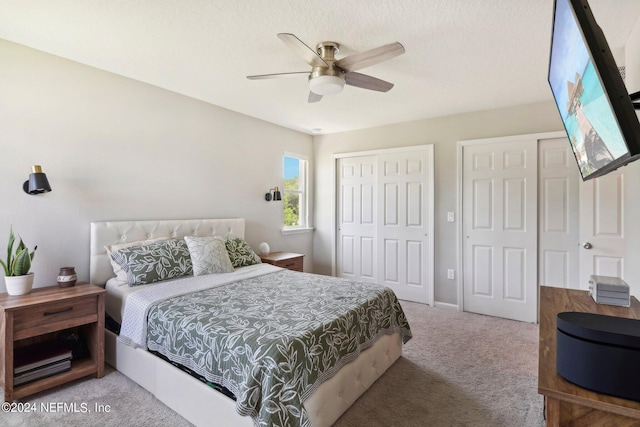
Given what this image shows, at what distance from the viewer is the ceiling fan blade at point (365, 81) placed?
7.50 feet

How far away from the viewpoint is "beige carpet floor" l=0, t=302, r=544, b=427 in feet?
6.26

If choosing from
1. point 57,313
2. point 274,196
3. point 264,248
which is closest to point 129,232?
point 57,313

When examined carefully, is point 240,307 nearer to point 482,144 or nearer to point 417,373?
point 417,373

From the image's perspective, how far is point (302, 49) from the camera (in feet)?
6.45

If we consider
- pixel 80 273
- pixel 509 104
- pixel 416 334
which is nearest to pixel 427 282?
pixel 416 334

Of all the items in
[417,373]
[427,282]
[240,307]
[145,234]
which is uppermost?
[145,234]

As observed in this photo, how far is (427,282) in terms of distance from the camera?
13.9 ft

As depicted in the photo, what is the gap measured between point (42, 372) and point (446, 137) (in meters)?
4.51

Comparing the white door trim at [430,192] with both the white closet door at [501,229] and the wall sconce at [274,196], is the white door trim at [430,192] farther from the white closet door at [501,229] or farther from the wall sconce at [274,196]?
the wall sconce at [274,196]

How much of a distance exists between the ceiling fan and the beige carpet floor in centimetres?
216

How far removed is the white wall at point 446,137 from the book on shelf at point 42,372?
3744 millimetres

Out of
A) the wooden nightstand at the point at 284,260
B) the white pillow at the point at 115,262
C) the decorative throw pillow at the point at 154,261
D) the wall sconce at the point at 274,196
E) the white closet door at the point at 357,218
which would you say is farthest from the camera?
the white closet door at the point at 357,218

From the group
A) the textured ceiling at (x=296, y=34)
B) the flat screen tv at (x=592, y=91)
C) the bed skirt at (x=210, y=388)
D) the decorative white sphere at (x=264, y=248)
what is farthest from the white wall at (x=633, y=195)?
the decorative white sphere at (x=264, y=248)

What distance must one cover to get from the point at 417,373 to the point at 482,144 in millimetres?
2757
